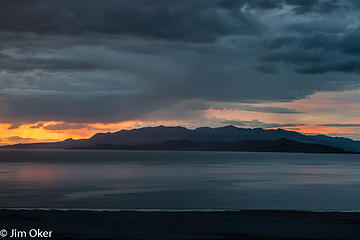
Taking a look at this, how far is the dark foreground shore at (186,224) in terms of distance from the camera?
1917cm

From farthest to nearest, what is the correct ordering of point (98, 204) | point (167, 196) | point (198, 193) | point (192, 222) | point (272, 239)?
point (198, 193)
point (167, 196)
point (98, 204)
point (192, 222)
point (272, 239)

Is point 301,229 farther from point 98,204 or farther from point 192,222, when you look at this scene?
point 98,204

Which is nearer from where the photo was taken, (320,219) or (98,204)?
(320,219)

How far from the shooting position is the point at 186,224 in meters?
21.8

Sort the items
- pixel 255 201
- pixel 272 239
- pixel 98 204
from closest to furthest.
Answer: pixel 272 239 → pixel 98 204 → pixel 255 201

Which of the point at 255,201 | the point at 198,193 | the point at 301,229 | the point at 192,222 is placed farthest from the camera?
the point at 198,193

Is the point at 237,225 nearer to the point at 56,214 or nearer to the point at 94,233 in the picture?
the point at 94,233

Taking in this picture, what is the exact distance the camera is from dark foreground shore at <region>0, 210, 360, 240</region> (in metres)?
19.2

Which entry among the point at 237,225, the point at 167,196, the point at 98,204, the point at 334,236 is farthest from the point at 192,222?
the point at 167,196

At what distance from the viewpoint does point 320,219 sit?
23812 mm

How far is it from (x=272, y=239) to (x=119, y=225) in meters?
7.96

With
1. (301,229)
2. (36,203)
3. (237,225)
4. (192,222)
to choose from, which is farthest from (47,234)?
(36,203)

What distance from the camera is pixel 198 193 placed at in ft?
195

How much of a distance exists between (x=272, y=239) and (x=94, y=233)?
8372 millimetres
